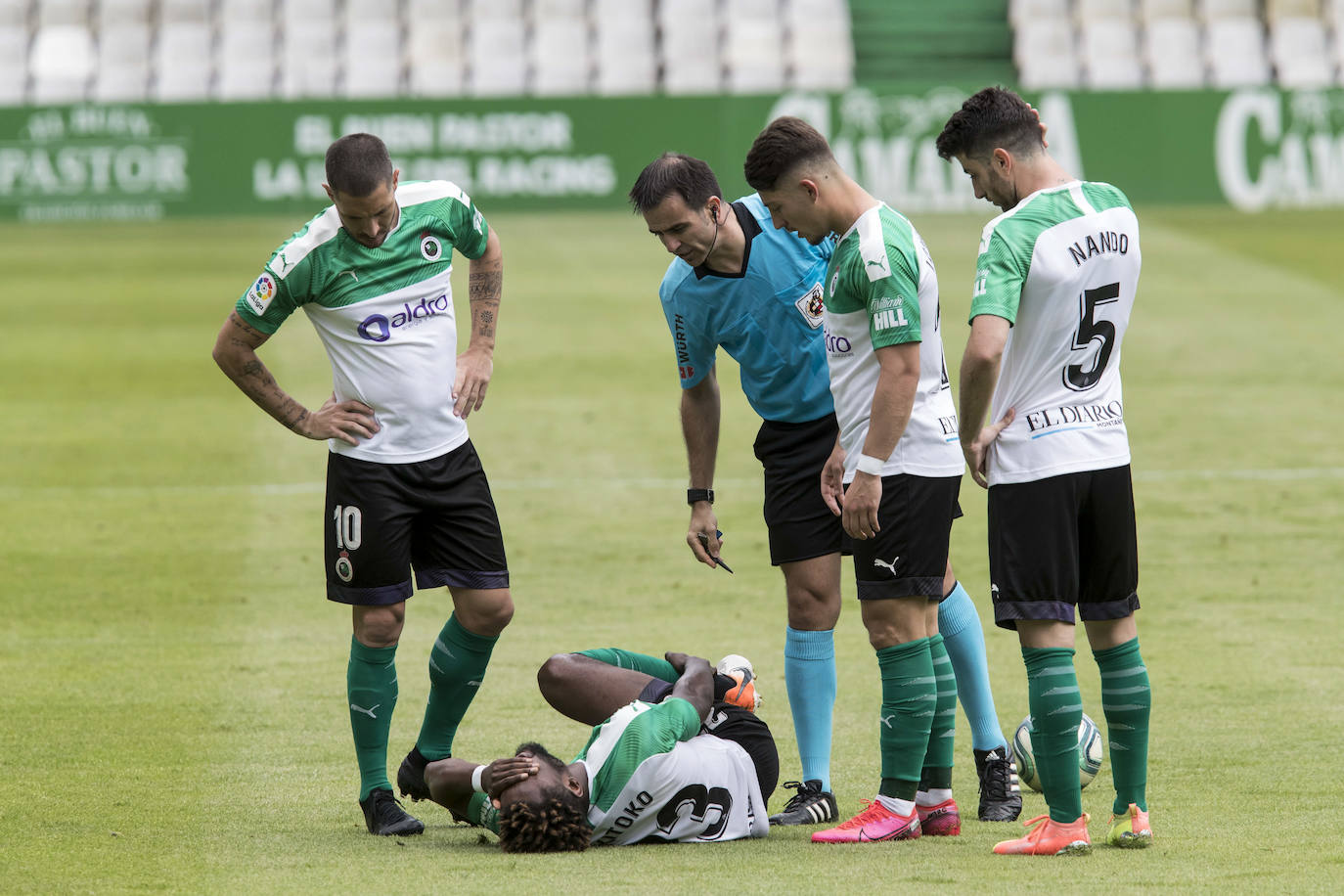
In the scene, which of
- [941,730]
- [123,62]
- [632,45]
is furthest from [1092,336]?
[123,62]

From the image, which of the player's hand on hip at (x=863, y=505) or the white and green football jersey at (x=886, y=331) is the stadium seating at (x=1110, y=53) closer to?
the white and green football jersey at (x=886, y=331)

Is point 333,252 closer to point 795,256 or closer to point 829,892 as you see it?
point 795,256

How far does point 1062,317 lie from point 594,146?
2169cm

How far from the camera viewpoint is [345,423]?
18.4 feet

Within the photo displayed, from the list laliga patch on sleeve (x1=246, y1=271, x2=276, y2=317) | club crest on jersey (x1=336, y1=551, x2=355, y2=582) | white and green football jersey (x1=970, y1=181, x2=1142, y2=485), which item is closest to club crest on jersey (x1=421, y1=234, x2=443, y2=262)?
laliga patch on sleeve (x1=246, y1=271, x2=276, y2=317)

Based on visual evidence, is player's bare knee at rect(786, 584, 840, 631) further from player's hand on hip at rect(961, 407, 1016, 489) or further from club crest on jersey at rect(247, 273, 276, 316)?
club crest on jersey at rect(247, 273, 276, 316)

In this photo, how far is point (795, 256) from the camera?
585 centimetres

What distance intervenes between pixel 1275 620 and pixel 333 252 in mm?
5128

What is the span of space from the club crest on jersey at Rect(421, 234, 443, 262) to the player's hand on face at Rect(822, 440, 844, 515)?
4.84 feet

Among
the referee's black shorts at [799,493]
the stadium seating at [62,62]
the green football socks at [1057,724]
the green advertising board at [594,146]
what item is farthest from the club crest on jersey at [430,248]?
the stadium seating at [62,62]

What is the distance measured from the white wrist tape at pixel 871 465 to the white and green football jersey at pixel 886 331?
10 cm

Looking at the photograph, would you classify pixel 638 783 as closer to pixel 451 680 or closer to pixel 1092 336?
pixel 451 680

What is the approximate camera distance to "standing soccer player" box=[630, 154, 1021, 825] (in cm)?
582

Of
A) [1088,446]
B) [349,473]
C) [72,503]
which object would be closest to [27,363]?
[72,503]
